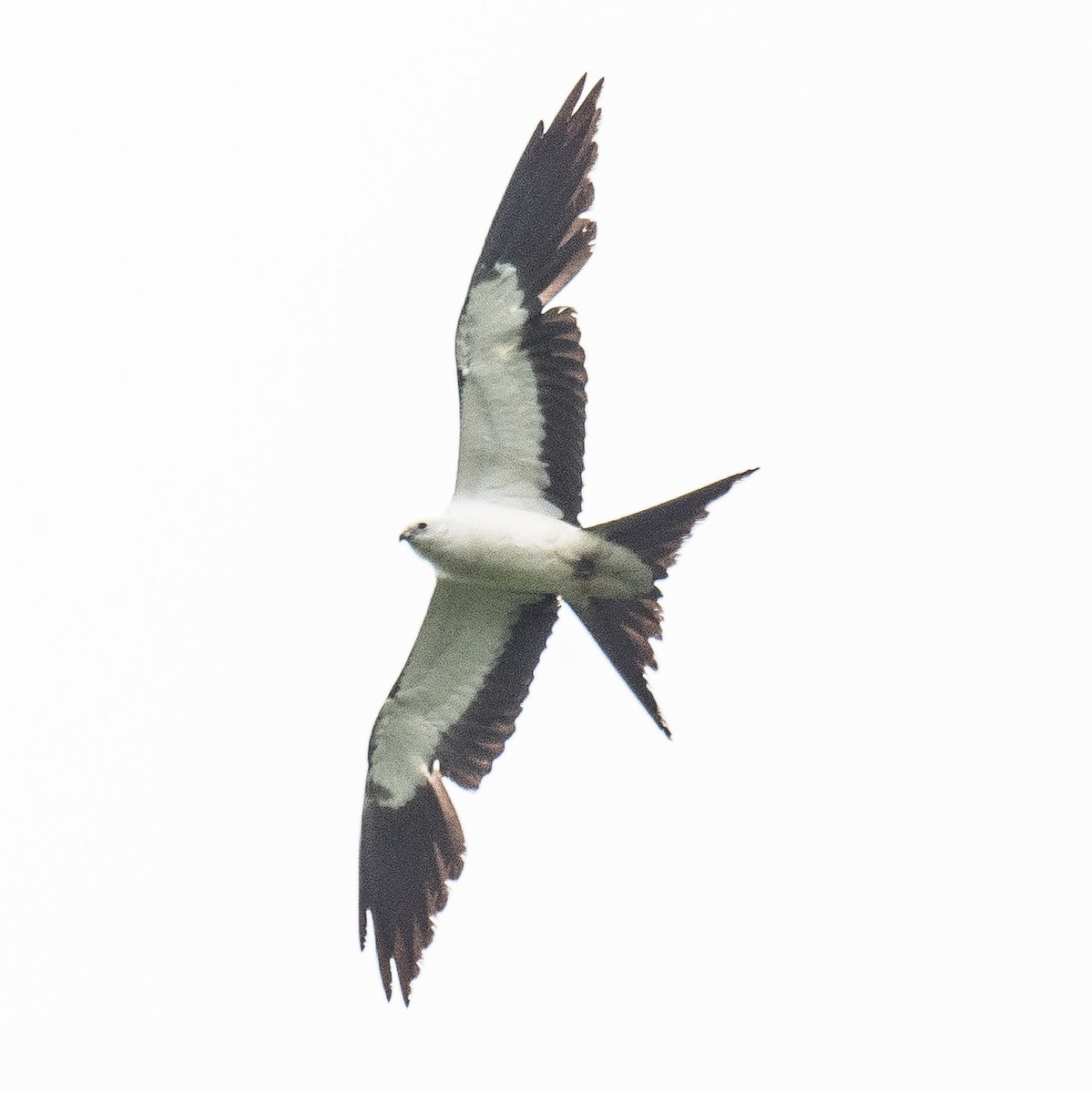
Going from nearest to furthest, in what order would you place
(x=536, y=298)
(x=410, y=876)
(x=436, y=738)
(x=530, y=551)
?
(x=536, y=298) < (x=530, y=551) < (x=410, y=876) < (x=436, y=738)

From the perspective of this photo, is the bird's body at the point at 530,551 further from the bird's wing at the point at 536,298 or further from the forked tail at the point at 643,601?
the bird's wing at the point at 536,298

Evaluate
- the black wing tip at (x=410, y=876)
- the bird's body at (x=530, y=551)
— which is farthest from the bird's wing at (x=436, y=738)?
the bird's body at (x=530, y=551)

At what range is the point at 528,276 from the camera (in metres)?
10.1

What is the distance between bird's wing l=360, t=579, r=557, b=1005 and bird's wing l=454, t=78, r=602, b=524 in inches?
40.9

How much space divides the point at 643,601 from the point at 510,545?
731 millimetres

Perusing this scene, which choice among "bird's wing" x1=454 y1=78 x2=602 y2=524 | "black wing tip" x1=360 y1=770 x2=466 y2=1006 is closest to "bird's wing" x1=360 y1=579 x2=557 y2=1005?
"black wing tip" x1=360 y1=770 x2=466 y2=1006

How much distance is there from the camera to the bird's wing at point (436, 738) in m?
10.8

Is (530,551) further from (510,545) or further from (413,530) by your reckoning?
(413,530)

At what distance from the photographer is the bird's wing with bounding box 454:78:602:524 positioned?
10055mm

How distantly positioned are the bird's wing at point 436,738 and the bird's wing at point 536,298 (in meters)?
1.04

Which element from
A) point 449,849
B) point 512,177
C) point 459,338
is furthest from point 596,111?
point 449,849

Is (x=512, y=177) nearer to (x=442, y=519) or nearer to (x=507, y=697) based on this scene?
(x=442, y=519)

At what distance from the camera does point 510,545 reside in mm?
10273

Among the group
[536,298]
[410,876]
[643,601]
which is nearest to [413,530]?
[643,601]
